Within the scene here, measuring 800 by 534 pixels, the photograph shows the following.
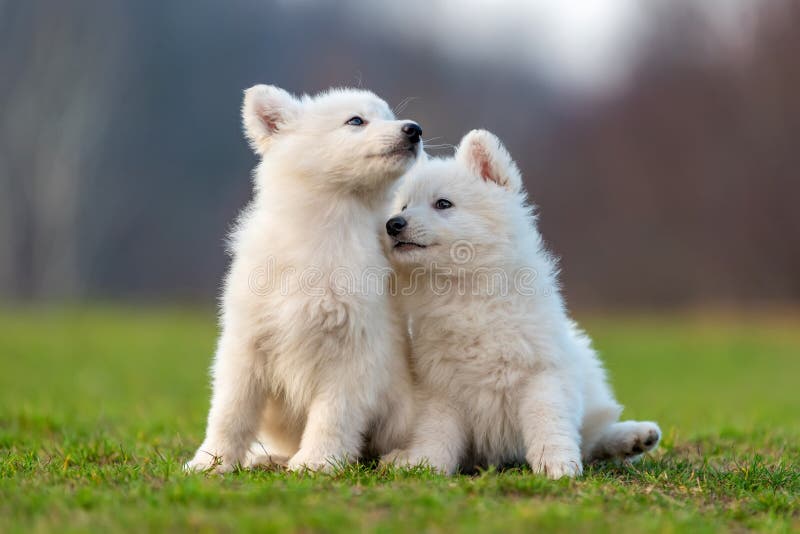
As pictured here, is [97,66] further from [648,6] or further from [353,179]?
[353,179]

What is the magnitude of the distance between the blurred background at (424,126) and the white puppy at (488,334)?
17162 mm

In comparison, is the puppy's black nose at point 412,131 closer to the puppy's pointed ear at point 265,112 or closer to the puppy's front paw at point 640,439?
the puppy's pointed ear at point 265,112

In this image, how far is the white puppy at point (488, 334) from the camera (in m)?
4.59

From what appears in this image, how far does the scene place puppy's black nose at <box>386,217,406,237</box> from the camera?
4.82m

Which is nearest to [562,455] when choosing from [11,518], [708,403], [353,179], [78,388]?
[353,179]

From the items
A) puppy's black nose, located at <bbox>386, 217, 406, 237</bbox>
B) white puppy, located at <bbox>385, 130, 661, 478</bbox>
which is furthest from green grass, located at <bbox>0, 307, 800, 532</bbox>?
puppy's black nose, located at <bbox>386, 217, 406, 237</bbox>

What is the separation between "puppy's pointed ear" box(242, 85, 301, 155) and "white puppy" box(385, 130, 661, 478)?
2.50ft

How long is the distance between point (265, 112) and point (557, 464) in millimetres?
2392

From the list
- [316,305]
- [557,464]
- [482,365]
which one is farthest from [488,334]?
[316,305]

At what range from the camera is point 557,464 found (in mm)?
4395

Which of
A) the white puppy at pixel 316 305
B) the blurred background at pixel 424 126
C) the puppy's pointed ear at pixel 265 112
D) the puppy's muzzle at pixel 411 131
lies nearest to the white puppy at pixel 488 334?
the white puppy at pixel 316 305

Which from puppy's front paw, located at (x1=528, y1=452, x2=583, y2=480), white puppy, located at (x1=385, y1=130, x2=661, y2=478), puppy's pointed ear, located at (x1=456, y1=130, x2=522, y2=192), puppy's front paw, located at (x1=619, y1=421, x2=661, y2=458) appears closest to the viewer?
puppy's front paw, located at (x1=528, y1=452, x2=583, y2=480)

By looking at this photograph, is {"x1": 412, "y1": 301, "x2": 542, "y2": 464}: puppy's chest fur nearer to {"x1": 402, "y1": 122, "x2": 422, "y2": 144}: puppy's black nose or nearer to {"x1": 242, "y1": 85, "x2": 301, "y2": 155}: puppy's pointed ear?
→ {"x1": 402, "y1": 122, "x2": 422, "y2": 144}: puppy's black nose

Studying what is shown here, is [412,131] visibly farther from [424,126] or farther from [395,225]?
[424,126]
